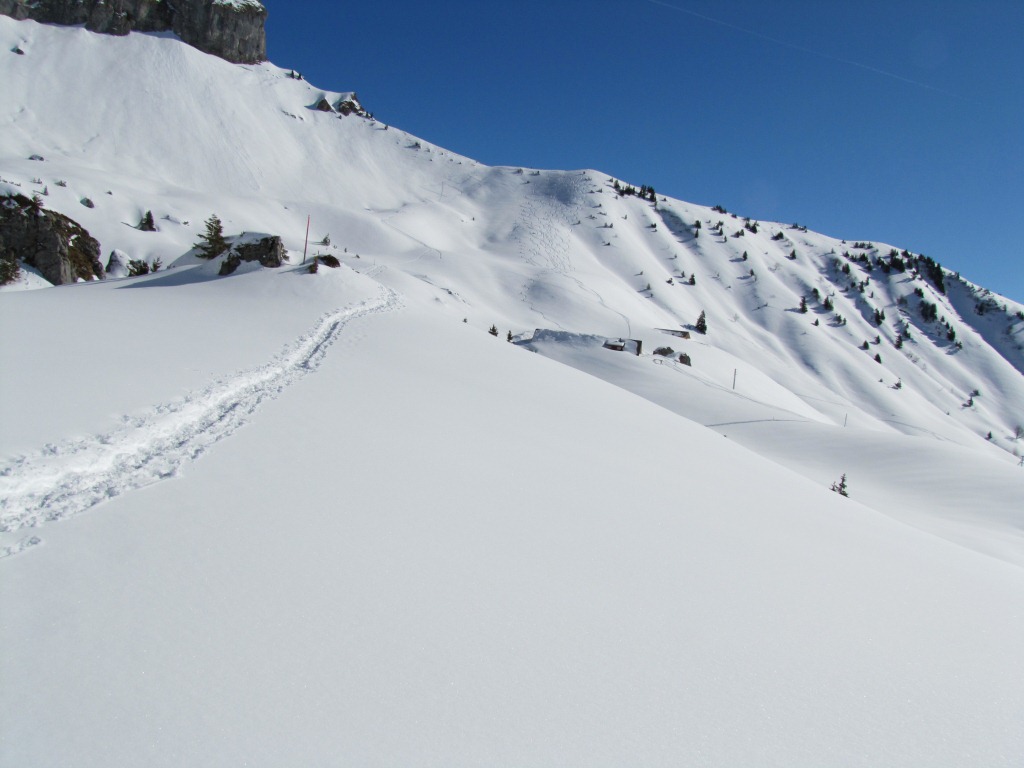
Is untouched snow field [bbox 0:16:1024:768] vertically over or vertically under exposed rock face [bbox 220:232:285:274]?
under

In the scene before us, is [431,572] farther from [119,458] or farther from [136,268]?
[136,268]

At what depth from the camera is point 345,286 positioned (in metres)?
22.0

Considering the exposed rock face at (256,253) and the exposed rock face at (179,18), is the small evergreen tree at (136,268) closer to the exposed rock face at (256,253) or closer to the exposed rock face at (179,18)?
the exposed rock face at (256,253)

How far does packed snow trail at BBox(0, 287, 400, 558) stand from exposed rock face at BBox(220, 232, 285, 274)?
17.1 m

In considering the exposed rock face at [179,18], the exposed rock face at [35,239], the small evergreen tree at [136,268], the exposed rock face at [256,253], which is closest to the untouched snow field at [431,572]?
the exposed rock face at [256,253]

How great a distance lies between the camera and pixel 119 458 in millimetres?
5035

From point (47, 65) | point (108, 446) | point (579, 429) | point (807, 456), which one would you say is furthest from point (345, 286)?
point (47, 65)

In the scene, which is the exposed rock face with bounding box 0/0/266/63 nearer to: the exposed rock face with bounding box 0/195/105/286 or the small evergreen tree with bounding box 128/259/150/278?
the small evergreen tree with bounding box 128/259/150/278

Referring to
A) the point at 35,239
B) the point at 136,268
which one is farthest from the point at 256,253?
the point at 136,268

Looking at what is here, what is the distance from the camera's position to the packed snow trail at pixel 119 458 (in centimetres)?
396

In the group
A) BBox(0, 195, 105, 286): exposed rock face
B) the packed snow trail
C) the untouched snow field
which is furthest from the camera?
BBox(0, 195, 105, 286): exposed rock face

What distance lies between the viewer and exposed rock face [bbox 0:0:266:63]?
90062mm

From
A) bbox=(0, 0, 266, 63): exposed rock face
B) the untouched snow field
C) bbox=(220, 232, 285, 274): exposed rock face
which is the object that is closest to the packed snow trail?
the untouched snow field

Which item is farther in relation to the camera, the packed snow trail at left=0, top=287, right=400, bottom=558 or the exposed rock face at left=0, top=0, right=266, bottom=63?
the exposed rock face at left=0, top=0, right=266, bottom=63
